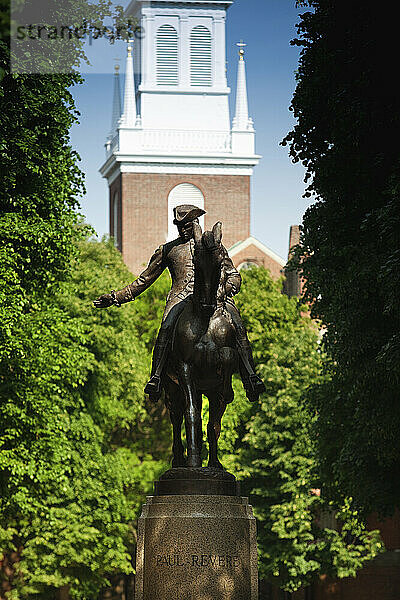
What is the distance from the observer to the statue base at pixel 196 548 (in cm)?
1541

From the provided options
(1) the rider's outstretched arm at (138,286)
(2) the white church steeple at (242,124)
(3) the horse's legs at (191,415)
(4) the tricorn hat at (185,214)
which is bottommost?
(3) the horse's legs at (191,415)

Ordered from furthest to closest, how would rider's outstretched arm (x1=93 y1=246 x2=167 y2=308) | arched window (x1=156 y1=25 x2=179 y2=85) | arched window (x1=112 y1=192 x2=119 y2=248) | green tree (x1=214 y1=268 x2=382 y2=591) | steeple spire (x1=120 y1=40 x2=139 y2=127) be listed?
arched window (x1=156 y1=25 x2=179 y2=85) < arched window (x1=112 y1=192 x2=119 y2=248) < steeple spire (x1=120 y1=40 x2=139 y2=127) < green tree (x1=214 y1=268 x2=382 y2=591) < rider's outstretched arm (x1=93 y1=246 x2=167 y2=308)

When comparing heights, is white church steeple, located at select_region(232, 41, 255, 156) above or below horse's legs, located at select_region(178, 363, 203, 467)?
above

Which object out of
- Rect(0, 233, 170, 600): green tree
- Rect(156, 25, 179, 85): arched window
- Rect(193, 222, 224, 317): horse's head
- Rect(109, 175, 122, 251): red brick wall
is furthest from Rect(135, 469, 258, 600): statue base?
Rect(156, 25, 179, 85): arched window

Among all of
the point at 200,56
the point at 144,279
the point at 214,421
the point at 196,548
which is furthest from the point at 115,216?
the point at 196,548

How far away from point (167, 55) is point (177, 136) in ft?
21.0

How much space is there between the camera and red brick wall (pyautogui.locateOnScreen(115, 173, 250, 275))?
7662cm

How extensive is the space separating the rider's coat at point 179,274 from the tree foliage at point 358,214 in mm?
5031

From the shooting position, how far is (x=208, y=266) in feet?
51.9

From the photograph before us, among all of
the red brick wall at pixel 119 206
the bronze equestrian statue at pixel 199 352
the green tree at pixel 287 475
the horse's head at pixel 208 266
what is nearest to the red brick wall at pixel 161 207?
the red brick wall at pixel 119 206

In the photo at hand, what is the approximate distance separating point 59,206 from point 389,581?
80.8 ft

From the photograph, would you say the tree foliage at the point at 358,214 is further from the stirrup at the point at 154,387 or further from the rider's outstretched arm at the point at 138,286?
the stirrup at the point at 154,387

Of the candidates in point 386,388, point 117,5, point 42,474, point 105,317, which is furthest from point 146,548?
point 105,317

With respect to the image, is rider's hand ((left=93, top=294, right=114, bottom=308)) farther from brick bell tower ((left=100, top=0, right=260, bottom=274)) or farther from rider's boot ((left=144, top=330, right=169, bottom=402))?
brick bell tower ((left=100, top=0, right=260, bottom=274))
